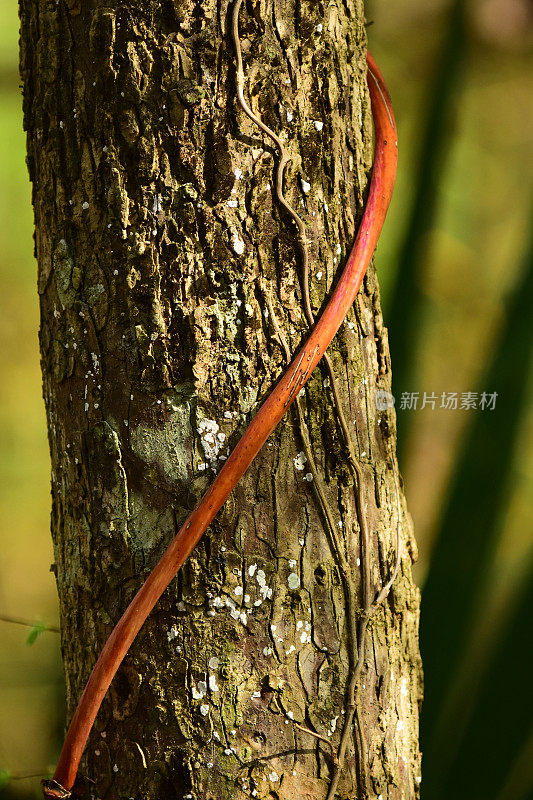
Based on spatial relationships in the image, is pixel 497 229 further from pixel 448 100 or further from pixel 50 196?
pixel 50 196

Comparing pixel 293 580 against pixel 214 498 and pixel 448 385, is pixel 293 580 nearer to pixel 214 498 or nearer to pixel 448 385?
pixel 214 498

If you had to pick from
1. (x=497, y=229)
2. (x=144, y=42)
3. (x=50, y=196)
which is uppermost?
(x=497, y=229)

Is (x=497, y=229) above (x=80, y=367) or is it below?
above

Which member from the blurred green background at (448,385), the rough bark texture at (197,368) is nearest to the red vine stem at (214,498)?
the rough bark texture at (197,368)

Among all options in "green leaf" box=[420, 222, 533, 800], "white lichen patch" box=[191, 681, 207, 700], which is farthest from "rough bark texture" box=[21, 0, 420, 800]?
"green leaf" box=[420, 222, 533, 800]

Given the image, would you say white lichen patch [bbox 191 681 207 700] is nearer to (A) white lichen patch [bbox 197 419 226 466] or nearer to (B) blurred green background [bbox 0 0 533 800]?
(A) white lichen patch [bbox 197 419 226 466]

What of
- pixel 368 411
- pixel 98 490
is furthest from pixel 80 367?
pixel 368 411
